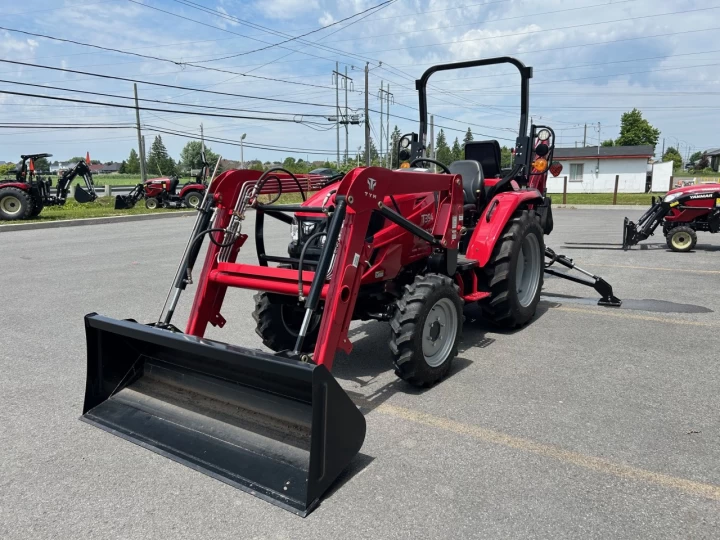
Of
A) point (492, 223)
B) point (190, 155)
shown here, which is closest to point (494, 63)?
point (492, 223)

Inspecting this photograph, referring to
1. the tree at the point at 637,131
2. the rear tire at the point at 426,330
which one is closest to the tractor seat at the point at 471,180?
the rear tire at the point at 426,330

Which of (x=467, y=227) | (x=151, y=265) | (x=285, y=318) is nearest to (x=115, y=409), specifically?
(x=285, y=318)

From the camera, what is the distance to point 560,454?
3.21 m

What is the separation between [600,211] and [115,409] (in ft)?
77.5

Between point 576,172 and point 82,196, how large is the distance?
123ft

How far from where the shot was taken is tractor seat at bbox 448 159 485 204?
5984 millimetres

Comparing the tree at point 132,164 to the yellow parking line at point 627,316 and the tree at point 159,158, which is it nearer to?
the tree at point 159,158

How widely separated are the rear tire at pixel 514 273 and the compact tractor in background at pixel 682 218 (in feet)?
20.0

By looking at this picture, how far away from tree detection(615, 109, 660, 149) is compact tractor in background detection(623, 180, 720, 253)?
174 feet

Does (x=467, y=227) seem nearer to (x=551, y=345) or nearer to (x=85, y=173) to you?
(x=551, y=345)

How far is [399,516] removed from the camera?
265cm

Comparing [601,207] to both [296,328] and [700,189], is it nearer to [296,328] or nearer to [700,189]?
[700,189]

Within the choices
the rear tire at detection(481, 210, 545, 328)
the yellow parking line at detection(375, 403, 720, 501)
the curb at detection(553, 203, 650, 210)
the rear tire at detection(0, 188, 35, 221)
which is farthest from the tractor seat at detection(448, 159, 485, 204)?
the curb at detection(553, 203, 650, 210)

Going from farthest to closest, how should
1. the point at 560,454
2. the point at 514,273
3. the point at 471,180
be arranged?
the point at 471,180, the point at 514,273, the point at 560,454
